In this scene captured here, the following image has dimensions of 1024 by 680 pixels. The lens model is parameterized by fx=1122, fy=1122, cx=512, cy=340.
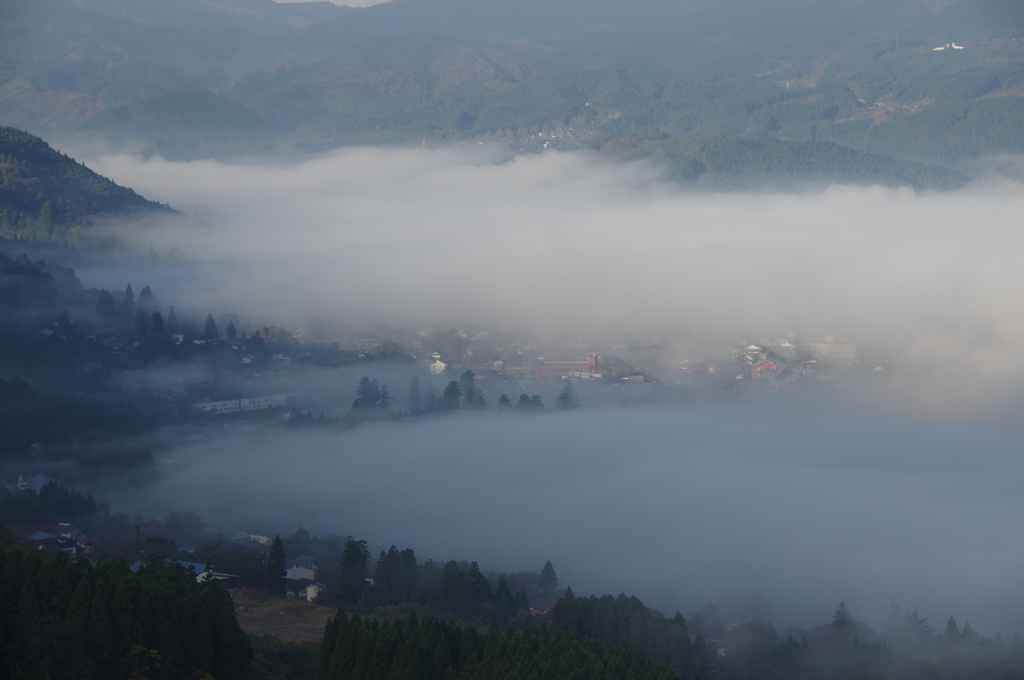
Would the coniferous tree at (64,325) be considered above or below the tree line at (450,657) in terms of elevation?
above

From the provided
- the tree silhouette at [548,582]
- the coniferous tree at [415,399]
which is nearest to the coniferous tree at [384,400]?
the coniferous tree at [415,399]

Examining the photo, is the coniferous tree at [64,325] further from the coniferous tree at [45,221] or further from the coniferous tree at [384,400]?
the coniferous tree at [384,400]

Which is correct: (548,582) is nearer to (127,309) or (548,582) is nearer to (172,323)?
(172,323)

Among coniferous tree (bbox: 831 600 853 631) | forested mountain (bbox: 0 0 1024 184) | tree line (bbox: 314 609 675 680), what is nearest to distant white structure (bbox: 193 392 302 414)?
coniferous tree (bbox: 831 600 853 631)

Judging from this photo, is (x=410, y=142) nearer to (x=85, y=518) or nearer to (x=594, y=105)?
(x=594, y=105)

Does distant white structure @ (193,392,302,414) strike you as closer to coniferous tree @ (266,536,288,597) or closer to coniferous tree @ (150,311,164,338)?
coniferous tree @ (150,311,164,338)

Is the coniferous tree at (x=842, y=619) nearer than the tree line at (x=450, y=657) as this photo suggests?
No
